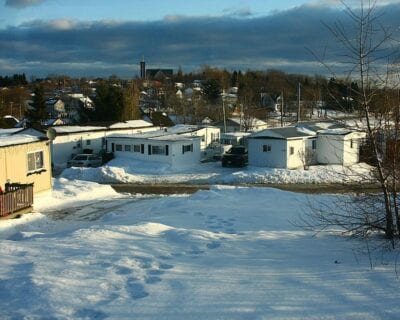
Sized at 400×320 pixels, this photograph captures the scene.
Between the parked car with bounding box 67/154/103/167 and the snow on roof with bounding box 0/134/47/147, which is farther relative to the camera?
the parked car with bounding box 67/154/103/167

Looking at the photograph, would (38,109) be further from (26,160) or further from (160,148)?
(26,160)

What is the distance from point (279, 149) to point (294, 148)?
4.22 feet

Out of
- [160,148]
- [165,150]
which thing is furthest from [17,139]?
[160,148]

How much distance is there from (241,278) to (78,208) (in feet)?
51.7

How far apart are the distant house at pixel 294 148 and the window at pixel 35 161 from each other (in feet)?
61.7

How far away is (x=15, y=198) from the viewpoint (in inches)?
746

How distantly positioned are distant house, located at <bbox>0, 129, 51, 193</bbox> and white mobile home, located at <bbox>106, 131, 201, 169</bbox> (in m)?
14.9

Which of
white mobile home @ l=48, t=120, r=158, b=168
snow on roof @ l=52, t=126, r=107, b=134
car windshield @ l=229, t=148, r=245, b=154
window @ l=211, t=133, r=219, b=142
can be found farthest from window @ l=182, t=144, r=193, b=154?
snow on roof @ l=52, t=126, r=107, b=134

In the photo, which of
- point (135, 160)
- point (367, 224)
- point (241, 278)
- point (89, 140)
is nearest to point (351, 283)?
point (241, 278)

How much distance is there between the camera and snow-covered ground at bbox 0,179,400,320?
6.21m

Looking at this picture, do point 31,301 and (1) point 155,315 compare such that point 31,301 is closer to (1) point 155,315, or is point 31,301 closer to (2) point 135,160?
(1) point 155,315

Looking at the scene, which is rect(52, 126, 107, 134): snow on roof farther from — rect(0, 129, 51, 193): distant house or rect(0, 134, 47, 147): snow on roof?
rect(0, 134, 47, 147): snow on roof

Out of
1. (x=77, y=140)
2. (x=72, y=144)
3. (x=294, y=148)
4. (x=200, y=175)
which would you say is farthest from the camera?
(x=77, y=140)

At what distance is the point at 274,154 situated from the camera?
38.1 metres
